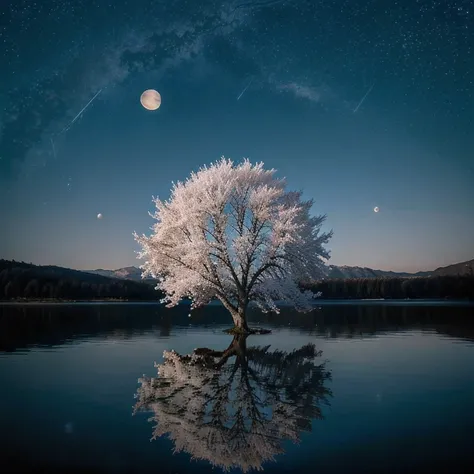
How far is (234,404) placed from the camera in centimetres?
1351

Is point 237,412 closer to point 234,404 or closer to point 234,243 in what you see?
point 234,404

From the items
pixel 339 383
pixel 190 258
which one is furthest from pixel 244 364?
pixel 190 258

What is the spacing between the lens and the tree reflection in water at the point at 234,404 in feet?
32.3

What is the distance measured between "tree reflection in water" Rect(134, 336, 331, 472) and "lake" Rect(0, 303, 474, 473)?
41 mm

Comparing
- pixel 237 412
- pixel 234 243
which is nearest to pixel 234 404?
pixel 237 412

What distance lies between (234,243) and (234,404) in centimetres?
2415

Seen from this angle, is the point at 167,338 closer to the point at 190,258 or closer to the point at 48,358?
the point at 190,258

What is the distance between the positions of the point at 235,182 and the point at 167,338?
1446cm

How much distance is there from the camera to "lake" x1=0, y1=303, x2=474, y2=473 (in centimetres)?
910

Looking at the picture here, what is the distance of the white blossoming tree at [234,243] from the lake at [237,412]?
13222 millimetres

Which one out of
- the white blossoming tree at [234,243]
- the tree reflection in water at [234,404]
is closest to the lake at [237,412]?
the tree reflection in water at [234,404]

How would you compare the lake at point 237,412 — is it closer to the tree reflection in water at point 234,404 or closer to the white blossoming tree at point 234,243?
the tree reflection in water at point 234,404

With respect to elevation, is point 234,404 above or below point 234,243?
below

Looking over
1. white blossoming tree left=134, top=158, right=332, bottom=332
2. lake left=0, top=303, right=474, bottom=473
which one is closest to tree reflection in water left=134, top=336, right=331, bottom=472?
lake left=0, top=303, right=474, bottom=473
